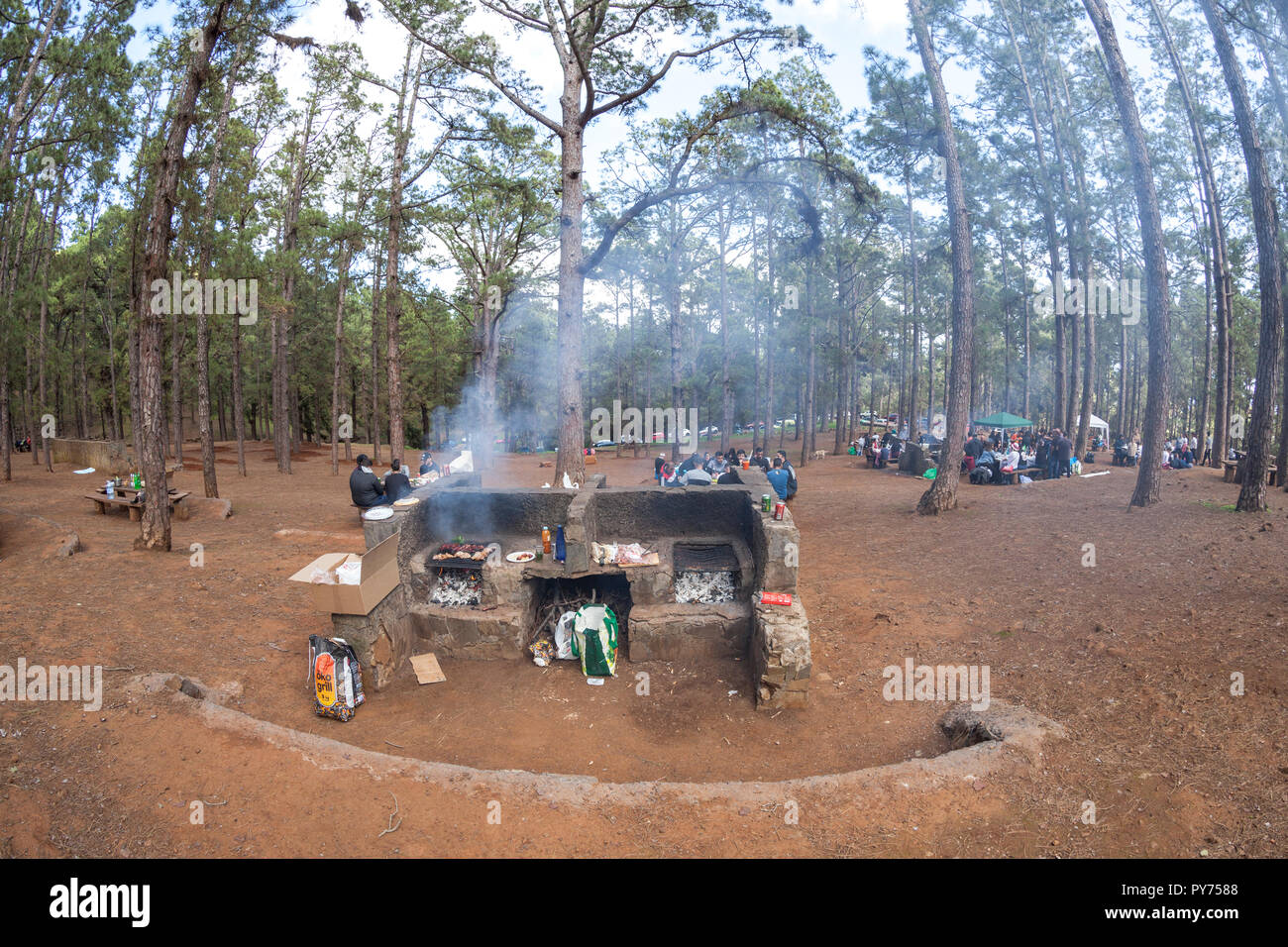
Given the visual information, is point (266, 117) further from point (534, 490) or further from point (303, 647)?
point (303, 647)

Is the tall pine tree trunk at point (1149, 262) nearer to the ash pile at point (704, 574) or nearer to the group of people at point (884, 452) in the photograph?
the ash pile at point (704, 574)

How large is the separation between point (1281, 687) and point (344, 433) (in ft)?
99.6

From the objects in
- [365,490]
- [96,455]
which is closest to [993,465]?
[365,490]

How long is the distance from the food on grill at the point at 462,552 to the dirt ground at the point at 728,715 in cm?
143

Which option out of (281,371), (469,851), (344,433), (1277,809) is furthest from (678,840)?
(344,433)

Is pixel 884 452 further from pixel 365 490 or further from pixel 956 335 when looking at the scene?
pixel 365 490

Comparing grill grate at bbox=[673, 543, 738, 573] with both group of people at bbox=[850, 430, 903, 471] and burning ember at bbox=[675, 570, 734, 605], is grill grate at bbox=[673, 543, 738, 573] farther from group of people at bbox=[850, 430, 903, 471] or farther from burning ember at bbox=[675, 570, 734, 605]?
group of people at bbox=[850, 430, 903, 471]

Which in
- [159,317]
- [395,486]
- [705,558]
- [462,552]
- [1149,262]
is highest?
[1149,262]

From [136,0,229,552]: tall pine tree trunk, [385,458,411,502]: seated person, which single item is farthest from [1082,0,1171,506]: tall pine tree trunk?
[136,0,229,552]: tall pine tree trunk

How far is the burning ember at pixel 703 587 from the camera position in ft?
27.8

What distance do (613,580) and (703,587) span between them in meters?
1.29

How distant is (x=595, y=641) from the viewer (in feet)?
24.2

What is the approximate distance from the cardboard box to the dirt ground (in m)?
0.93

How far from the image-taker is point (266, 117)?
18.2m
